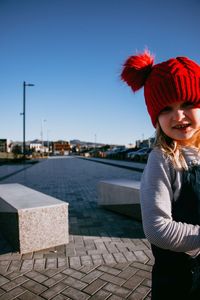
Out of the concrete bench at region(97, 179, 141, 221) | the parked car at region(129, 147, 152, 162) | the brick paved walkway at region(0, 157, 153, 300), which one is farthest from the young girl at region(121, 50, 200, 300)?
the parked car at region(129, 147, 152, 162)

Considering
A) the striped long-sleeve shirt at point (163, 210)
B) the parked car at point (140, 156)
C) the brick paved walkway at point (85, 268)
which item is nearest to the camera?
the striped long-sleeve shirt at point (163, 210)

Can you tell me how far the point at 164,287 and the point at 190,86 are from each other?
3.41 ft

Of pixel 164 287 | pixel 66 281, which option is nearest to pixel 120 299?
pixel 66 281

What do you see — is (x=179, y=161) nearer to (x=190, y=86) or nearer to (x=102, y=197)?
(x=190, y=86)

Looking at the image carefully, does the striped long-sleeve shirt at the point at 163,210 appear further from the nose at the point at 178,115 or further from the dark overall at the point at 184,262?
the nose at the point at 178,115

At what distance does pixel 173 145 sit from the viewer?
138 cm

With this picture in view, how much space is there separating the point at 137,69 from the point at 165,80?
0.23 m

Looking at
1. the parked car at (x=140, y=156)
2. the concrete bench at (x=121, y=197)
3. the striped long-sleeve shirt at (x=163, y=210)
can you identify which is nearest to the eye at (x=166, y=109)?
the striped long-sleeve shirt at (x=163, y=210)

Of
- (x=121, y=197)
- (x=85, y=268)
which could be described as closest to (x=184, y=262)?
(x=85, y=268)

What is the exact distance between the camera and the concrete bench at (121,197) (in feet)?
18.3

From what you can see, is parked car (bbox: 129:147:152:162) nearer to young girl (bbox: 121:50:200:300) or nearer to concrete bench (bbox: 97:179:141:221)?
concrete bench (bbox: 97:179:141:221)

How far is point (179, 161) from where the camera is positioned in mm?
1316

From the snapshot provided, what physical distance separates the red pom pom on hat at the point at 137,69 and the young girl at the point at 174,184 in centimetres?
7

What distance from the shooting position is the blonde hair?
1295 millimetres
